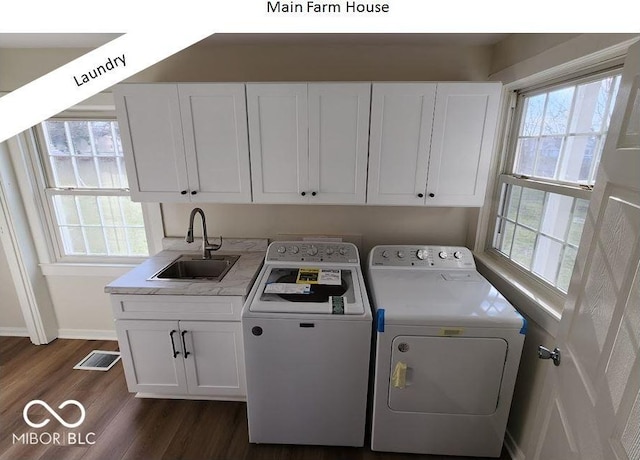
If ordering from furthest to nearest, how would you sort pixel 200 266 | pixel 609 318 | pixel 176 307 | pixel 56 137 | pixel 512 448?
pixel 56 137 < pixel 200 266 < pixel 176 307 < pixel 512 448 < pixel 609 318

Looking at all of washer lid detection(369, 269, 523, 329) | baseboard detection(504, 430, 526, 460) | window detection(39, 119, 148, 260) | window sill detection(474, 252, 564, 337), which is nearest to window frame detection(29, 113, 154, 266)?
window detection(39, 119, 148, 260)

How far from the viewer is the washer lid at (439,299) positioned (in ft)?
4.34

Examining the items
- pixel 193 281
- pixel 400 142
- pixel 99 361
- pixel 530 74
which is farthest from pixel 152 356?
pixel 530 74

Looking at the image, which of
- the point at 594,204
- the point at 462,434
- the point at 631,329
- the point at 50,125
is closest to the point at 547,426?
the point at 462,434

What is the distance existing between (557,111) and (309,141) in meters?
1.30

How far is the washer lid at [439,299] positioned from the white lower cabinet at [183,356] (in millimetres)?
893

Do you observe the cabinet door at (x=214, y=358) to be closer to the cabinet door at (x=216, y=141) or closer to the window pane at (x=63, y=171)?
the cabinet door at (x=216, y=141)

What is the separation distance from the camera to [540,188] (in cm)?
152

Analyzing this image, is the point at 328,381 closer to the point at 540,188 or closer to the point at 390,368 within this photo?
the point at 390,368

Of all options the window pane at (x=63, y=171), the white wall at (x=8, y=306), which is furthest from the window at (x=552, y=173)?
the white wall at (x=8, y=306)

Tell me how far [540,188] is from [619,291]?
92 centimetres

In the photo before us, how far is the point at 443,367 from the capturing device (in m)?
1.38

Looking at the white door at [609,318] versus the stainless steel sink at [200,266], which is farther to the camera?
the stainless steel sink at [200,266]

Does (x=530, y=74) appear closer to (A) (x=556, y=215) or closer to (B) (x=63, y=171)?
(A) (x=556, y=215)
